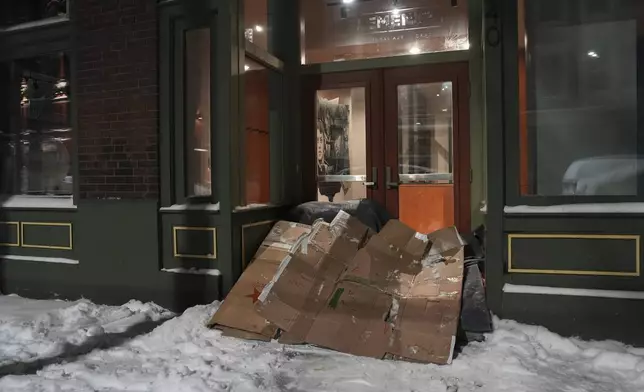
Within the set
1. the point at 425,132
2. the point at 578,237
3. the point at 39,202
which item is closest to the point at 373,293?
the point at 578,237

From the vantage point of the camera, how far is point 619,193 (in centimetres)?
443

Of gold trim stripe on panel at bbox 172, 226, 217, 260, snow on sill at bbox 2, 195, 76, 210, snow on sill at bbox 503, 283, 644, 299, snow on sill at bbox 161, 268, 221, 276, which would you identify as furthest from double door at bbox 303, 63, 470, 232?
snow on sill at bbox 2, 195, 76, 210

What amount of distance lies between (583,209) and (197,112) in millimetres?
3715

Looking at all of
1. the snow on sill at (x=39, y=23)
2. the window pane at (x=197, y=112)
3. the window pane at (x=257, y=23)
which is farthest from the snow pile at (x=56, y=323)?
the window pane at (x=257, y=23)

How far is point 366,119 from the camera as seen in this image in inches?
254

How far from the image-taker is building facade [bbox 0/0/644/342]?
4484mm

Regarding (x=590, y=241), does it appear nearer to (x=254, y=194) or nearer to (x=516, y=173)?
(x=516, y=173)

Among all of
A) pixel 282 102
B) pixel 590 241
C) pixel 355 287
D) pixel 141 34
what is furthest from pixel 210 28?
pixel 590 241

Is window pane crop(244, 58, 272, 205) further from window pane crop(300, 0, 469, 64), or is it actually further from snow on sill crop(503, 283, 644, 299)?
snow on sill crop(503, 283, 644, 299)

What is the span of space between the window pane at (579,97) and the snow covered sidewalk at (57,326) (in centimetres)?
376

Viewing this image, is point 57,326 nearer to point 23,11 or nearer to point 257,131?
point 257,131

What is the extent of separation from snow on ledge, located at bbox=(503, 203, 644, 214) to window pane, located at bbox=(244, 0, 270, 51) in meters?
3.59

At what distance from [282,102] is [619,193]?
376cm

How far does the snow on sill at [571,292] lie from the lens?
422cm
